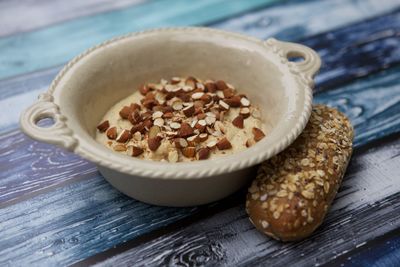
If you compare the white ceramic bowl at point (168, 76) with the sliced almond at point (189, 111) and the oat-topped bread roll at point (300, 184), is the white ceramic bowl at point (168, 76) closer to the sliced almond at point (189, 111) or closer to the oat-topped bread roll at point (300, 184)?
the oat-topped bread roll at point (300, 184)

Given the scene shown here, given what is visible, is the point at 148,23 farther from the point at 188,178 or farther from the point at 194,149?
the point at 188,178

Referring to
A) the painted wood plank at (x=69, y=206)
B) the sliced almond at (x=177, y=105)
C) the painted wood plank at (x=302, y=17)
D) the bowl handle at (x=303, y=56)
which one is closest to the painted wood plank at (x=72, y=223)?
the painted wood plank at (x=69, y=206)

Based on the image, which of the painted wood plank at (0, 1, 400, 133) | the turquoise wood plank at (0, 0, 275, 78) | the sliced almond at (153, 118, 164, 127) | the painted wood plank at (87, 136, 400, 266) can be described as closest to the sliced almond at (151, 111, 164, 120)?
the sliced almond at (153, 118, 164, 127)

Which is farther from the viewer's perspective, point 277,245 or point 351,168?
point 351,168

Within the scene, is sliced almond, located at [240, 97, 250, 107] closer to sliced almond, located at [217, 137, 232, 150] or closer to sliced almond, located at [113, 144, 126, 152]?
sliced almond, located at [217, 137, 232, 150]

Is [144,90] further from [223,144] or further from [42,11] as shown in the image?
[42,11]

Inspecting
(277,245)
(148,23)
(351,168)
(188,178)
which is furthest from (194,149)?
(148,23)
